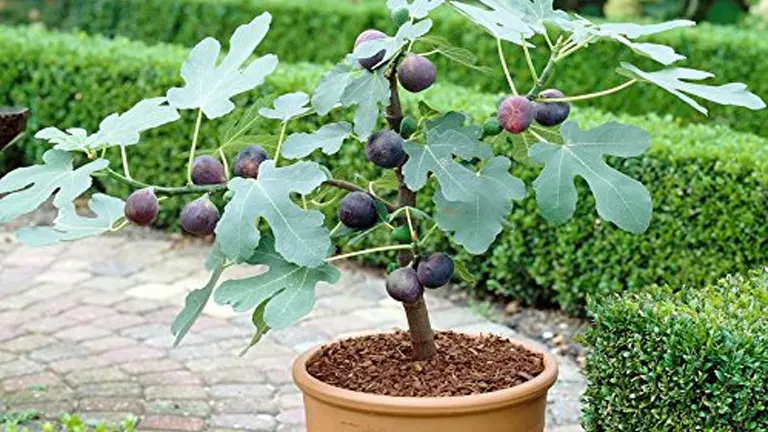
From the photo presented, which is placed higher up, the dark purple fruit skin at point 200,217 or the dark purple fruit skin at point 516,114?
the dark purple fruit skin at point 516,114

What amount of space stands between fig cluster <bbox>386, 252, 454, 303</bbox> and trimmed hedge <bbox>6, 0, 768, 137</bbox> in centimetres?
364

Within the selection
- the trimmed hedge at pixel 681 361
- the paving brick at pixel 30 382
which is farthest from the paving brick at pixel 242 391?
the trimmed hedge at pixel 681 361

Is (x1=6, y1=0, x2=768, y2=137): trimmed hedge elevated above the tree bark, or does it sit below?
below

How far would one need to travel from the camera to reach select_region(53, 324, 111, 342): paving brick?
528 centimetres

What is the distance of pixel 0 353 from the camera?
504 cm

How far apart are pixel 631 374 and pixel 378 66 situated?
0.97 metres

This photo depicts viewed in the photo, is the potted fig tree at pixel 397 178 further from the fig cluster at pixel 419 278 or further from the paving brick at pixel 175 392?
the paving brick at pixel 175 392

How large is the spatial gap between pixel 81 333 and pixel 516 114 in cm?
310

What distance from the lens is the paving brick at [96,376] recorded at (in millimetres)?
4730

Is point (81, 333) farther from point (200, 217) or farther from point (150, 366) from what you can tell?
point (200, 217)

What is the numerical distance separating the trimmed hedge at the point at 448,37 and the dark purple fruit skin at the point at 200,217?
3.82 metres

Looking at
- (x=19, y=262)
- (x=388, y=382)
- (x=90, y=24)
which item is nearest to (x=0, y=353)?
(x=19, y=262)

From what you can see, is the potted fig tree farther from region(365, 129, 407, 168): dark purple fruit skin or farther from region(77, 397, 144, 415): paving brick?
region(77, 397, 144, 415): paving brick

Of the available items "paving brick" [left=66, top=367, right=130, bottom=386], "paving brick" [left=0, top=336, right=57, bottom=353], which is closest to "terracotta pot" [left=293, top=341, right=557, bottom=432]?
"paving brick" [left=66, top=367, right=130, bottom=386]
